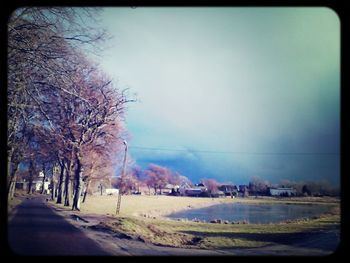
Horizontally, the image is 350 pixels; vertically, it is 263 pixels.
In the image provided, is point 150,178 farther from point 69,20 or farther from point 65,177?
point 69,20

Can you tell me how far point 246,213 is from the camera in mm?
4355

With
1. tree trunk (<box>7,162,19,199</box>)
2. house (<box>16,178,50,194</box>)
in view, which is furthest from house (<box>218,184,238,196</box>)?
tree trunk (<box>7,162,19,199</box>)

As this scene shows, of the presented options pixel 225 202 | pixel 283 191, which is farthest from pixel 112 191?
pixel 283 191

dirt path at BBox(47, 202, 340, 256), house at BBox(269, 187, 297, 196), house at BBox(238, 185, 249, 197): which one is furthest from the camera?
house at BBox(238, 185, 249, 197)

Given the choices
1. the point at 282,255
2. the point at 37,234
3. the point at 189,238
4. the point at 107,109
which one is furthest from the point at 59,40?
the point at 282,255

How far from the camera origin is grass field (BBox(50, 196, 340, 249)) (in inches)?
166

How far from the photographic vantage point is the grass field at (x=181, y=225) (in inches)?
166

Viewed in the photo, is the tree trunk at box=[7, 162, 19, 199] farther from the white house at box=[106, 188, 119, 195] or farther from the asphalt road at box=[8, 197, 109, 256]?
the white house at box=[106, 188, 119, 195]

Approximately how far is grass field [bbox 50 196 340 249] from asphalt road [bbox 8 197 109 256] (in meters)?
0.34

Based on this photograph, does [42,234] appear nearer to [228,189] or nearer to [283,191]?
[228,189]

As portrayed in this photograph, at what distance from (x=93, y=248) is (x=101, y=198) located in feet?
2.09

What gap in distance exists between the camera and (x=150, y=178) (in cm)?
411
